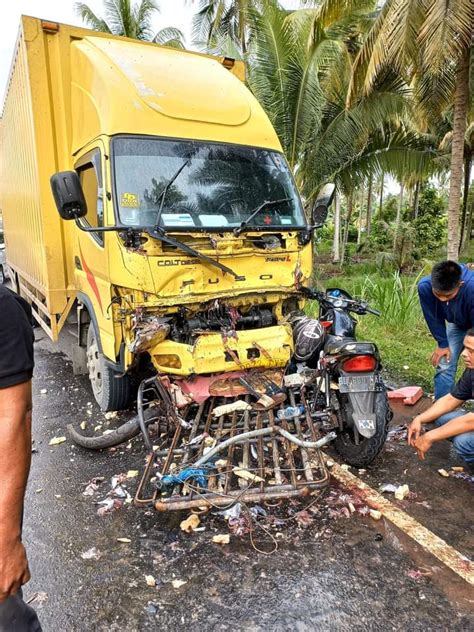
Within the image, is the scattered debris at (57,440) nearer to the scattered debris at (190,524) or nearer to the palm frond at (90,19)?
the scattered debris at (190,524)

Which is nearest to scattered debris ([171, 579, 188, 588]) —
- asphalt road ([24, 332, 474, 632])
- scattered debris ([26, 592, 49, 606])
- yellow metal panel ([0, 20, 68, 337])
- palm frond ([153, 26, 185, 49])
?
asphalt road ([24, 332, 474, 632])

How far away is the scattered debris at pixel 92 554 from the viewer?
2754 mm

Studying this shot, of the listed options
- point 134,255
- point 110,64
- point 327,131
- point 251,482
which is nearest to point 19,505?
point 251,482

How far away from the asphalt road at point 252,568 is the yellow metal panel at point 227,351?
1.00 m

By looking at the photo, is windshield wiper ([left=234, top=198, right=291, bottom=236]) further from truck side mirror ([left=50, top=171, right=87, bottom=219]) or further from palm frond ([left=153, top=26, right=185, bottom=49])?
palm frond ([left=153, top=26, right=185, bottom=49])

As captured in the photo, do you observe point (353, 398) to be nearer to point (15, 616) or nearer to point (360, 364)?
point (360, 364)

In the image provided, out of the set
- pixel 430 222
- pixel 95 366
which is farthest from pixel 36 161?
pixel 430 222

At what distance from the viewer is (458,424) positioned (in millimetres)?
3025

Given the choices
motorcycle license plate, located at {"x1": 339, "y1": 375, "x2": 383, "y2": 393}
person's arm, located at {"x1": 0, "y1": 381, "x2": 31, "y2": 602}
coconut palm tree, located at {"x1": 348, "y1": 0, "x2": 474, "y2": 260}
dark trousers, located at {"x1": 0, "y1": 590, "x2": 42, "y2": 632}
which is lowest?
dark trousers, located at {"x1": 0, "y1": 590, "x2": 42, "y2": 632}

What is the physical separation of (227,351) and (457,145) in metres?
6.51

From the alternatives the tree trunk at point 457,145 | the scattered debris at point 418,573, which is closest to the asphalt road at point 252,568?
the scattered debris at point 418,573

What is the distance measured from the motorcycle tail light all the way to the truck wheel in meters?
2.18

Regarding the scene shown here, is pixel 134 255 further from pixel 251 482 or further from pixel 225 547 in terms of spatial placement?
pixel 225 547

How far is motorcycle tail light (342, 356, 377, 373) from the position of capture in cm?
346
